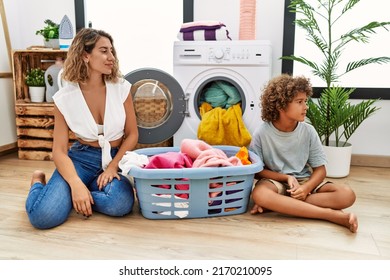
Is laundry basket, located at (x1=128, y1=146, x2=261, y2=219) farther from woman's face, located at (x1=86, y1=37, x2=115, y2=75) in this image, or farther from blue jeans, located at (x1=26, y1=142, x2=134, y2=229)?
woman's face, located at (x1=86, y1=37, x2=115, y2=75)

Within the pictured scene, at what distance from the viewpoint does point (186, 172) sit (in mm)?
1439

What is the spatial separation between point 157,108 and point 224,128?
44cm

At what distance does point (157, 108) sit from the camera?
2.28 meters

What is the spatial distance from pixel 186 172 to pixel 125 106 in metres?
0.51

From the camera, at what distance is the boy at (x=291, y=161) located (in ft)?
4.99

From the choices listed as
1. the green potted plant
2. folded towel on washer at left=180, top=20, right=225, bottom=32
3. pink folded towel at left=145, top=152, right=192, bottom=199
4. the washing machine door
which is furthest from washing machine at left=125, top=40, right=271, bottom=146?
pink folded towel at left=145, top=152, right=192, bottom=199

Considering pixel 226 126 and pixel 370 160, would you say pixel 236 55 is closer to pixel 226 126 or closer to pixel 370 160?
pixel 226 126

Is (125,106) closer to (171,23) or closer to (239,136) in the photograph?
(239,136)

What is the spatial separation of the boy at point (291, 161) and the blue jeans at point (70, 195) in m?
0.57

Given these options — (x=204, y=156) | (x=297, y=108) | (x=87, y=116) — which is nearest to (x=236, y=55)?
(x=297, y=108)

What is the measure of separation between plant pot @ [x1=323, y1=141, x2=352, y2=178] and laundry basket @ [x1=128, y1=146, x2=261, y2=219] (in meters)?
0.85

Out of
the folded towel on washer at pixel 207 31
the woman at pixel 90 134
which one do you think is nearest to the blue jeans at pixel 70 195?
the woman at pixel 90 134

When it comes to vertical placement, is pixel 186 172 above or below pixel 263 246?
above
